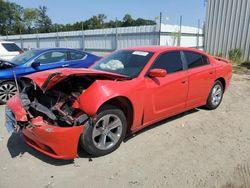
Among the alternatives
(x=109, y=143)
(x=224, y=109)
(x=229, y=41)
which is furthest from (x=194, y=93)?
(x=229, y=41)

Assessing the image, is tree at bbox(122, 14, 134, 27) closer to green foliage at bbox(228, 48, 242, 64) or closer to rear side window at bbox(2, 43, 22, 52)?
green foliage at bbox(228, 48, 242, 64)

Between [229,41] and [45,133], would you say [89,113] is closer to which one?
[45,133]

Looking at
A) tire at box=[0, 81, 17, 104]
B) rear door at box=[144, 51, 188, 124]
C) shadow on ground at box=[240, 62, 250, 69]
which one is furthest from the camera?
shadow on ground at box=[240, 62, 250, 69]

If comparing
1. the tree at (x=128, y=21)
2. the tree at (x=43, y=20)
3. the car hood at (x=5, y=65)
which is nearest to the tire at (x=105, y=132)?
the car hood at (x=5, y=65)

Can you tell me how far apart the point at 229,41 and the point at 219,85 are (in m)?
9.75

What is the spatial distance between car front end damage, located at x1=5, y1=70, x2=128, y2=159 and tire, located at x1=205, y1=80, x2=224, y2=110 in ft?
10.0

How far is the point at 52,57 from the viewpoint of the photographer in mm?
6980

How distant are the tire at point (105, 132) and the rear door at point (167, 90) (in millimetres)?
541

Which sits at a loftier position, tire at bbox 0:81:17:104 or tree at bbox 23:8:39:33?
tree at bbox 23:8:39:33

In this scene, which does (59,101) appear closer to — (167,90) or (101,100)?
(101,100)

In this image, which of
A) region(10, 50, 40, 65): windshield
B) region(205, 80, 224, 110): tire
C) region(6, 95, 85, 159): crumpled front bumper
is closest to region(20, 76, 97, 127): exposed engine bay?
region(6, 95, 85, 159): crumpled front bumper

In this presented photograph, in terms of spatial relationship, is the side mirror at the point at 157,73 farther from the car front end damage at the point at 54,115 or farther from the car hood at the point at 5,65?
the car hood at the point at 5,65

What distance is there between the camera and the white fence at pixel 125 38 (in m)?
15.5

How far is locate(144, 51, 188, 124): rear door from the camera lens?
3.88m
